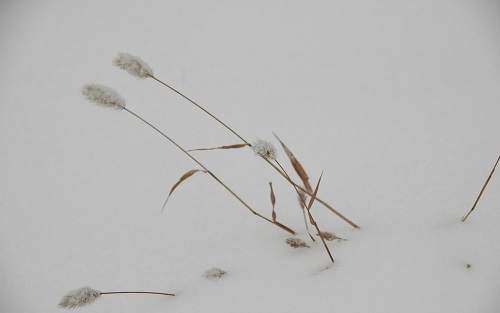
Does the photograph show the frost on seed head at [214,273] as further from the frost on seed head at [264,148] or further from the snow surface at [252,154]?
the frost on seed head at [264,148]

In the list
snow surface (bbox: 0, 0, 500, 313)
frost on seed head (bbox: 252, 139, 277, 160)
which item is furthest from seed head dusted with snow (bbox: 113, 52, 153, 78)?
snow surface (bbox: 0, 0, 500, 313)

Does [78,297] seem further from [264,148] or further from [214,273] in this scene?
[264,148]

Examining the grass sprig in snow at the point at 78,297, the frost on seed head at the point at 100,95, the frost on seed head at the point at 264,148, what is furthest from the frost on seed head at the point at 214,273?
the frost on seed head at the point at 100,95

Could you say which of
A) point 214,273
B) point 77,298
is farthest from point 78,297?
point 214,273

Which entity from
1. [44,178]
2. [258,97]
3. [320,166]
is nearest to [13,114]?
[44,178]

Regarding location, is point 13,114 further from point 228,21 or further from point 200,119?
point 228,21
